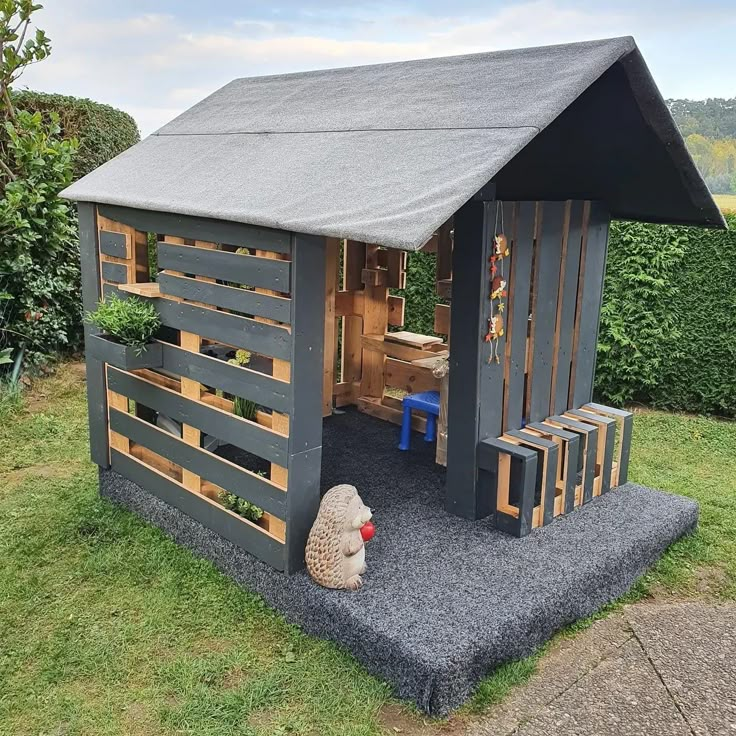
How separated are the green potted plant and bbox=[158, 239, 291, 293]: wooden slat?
0.31 meters

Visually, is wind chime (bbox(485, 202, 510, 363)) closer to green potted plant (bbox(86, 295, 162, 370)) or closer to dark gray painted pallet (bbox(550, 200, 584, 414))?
dark gray painted pallet (bbox(550, 200, 584, 414))

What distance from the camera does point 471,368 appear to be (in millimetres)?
4164

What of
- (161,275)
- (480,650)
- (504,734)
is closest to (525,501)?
(480,650)

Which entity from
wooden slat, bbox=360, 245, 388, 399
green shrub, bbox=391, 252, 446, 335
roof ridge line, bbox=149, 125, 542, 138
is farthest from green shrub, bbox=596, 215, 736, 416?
roof ridge line, bbox=149, 125, 542, 138

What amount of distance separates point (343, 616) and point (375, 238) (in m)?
1.74

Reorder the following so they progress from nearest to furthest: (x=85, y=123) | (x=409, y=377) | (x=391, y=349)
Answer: (x=409, y=377) < (x=391, y=349) < (x=85, y=123)

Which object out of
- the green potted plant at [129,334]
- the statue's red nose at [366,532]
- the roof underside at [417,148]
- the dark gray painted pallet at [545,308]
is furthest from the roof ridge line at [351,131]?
the statue's red nose at [366,532]

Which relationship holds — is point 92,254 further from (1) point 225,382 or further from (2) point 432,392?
(2) point 432,392

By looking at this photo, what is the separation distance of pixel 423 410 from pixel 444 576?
1915mm

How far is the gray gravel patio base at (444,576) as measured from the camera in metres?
3.28

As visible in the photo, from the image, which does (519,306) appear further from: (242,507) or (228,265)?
(242,507)

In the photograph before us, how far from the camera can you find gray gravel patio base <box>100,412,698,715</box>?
3.28 m

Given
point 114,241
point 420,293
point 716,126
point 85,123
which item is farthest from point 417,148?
point 716,126

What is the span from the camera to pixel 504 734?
311 centimetres
